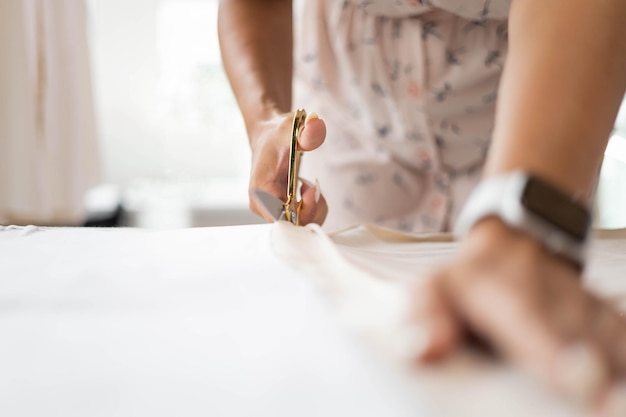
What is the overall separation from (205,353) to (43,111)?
138 centimetres

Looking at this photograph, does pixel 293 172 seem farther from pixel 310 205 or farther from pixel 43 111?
pixel 43 111

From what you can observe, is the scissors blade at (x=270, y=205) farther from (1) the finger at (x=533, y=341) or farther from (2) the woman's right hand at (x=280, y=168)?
(1) the finger at (x=533, y=341)

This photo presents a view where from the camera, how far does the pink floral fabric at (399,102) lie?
0.94 m

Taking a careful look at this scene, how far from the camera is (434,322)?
318 millimetres

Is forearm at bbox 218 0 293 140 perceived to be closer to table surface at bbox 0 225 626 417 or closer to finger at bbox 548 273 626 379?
table surface at bbox 0 225 626 417

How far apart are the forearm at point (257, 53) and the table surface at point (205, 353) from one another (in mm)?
400

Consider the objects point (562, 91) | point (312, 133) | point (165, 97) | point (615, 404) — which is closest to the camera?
point (615, 404)

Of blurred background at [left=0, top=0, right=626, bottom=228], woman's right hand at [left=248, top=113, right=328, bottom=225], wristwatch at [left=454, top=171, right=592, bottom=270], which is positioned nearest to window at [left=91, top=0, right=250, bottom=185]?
blurred background at [left=0, top=0, right=626, bottom=228]

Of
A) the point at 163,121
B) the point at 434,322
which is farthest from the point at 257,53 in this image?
the point at 163,121

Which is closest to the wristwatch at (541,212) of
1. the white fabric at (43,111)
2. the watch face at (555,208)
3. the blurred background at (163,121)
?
the watch face at (555,208)

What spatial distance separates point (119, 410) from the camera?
339mm

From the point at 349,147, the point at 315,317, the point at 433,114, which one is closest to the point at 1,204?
the point at 349,147

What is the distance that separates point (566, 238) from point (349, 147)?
→ 69cm

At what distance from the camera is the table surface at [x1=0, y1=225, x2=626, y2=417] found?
0.32 m
